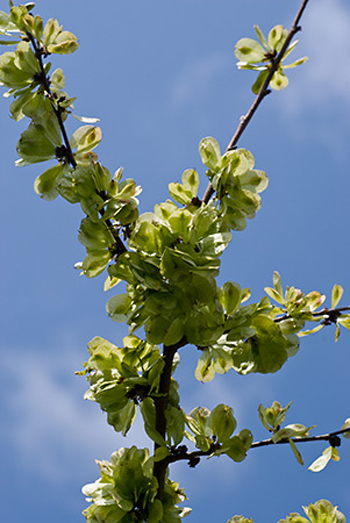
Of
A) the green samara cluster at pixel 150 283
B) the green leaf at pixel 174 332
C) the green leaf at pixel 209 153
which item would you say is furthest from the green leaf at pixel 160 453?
the green leaf at pixel 209 153

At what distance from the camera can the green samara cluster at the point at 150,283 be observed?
126 cm

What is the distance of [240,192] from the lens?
52.5 inches

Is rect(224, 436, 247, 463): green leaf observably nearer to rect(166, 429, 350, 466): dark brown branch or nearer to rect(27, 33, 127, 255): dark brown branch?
rect(166, 429, 350, 466): dark brown branch

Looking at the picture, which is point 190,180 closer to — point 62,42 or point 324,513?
point 62,42

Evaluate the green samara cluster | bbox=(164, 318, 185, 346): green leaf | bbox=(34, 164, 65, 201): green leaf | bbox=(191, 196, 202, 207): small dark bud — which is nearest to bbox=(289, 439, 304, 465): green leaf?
the green samara cluster

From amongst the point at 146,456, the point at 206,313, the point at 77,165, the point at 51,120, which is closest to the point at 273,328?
the point at 206,313

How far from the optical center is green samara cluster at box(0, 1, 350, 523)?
1.26m

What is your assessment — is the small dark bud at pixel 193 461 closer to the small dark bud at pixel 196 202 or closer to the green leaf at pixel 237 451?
the green leaf at pixel 237 451

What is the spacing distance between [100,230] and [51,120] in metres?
0.28

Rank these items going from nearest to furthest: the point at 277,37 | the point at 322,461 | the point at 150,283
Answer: the point at 150,283
the point at 277,37
the point at 322,461

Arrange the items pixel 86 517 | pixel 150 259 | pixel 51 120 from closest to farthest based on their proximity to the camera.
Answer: pixel 150 259
pixel 51 120
pixel 86 517

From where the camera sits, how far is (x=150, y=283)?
4.00ft

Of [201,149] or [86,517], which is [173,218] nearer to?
[201,149]

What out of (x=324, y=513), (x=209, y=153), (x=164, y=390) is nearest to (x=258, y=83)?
(x=209, y=153)
